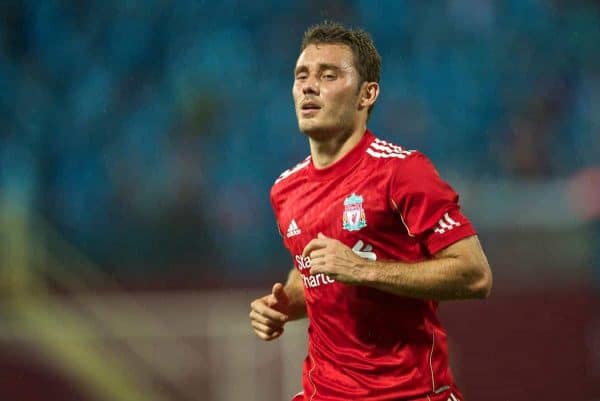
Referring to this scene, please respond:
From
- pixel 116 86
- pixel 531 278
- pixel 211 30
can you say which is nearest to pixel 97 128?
pixel 116 86

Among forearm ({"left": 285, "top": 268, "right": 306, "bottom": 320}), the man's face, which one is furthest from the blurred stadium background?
the man's face

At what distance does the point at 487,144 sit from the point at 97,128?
4456mm

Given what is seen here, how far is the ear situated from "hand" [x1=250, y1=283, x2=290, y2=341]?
82 cm

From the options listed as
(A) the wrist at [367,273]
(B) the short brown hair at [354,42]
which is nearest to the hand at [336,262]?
(A) the wrist at [367,273]

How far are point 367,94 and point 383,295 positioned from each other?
0.89 m

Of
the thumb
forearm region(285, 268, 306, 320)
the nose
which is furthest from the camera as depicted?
forearm region(285, 268, 306, 320)

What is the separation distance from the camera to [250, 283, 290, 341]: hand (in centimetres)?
321

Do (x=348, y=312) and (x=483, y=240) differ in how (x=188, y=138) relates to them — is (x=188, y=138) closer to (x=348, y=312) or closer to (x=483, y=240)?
(x=483, y=240)

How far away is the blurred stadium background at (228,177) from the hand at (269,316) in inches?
130

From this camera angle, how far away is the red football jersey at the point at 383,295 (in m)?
2.88

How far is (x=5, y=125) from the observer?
372 inches

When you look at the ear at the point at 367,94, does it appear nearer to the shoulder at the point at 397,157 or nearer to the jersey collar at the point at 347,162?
the jersey collar at the point at 347,162

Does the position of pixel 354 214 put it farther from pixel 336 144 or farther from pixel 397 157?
pixel 336 144

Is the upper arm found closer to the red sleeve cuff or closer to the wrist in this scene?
the red sleeve cuff
